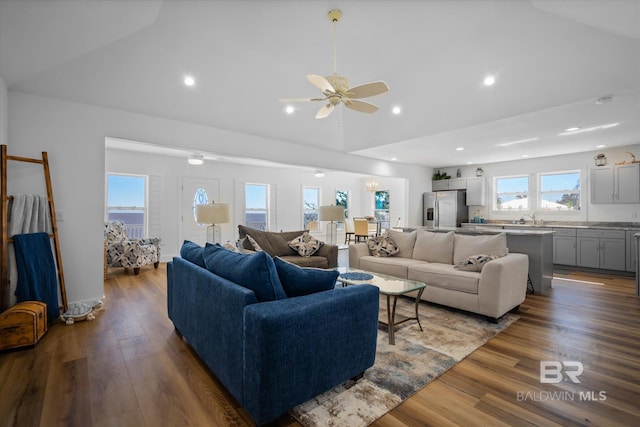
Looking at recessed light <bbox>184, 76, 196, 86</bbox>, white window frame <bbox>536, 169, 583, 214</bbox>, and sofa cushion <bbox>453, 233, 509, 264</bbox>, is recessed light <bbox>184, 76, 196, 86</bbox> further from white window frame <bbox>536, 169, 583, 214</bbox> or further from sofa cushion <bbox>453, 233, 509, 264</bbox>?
white window frame <bbox>536, 169, 583, 214</bbox>

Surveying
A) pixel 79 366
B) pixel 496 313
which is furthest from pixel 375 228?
pixel 79 366

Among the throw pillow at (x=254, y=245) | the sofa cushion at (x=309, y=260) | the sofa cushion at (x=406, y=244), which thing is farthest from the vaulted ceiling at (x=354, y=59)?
the sofa cushion at (x=309, y=260)

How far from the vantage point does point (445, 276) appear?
11.4 ft

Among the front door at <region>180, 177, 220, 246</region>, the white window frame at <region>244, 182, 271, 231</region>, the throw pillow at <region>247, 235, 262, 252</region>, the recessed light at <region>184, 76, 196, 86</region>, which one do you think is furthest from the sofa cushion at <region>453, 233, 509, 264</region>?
the front door at <region>180, 177, 220, 246</region>

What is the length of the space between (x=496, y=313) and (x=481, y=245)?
3.14ft

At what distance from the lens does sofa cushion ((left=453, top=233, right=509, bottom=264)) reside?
3.63m

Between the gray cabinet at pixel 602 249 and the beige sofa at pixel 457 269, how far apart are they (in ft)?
11.0

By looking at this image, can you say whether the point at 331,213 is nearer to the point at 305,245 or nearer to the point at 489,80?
the point at 305,245

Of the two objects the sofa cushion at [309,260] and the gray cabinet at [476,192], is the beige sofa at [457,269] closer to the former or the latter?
the sofa cushion at [309,260]

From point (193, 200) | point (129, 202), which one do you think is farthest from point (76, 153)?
point (193, 200)

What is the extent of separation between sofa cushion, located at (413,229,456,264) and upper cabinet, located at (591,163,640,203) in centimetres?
417

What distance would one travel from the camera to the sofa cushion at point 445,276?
327cm

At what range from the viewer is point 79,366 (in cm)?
229

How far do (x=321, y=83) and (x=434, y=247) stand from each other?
2.77 meters
